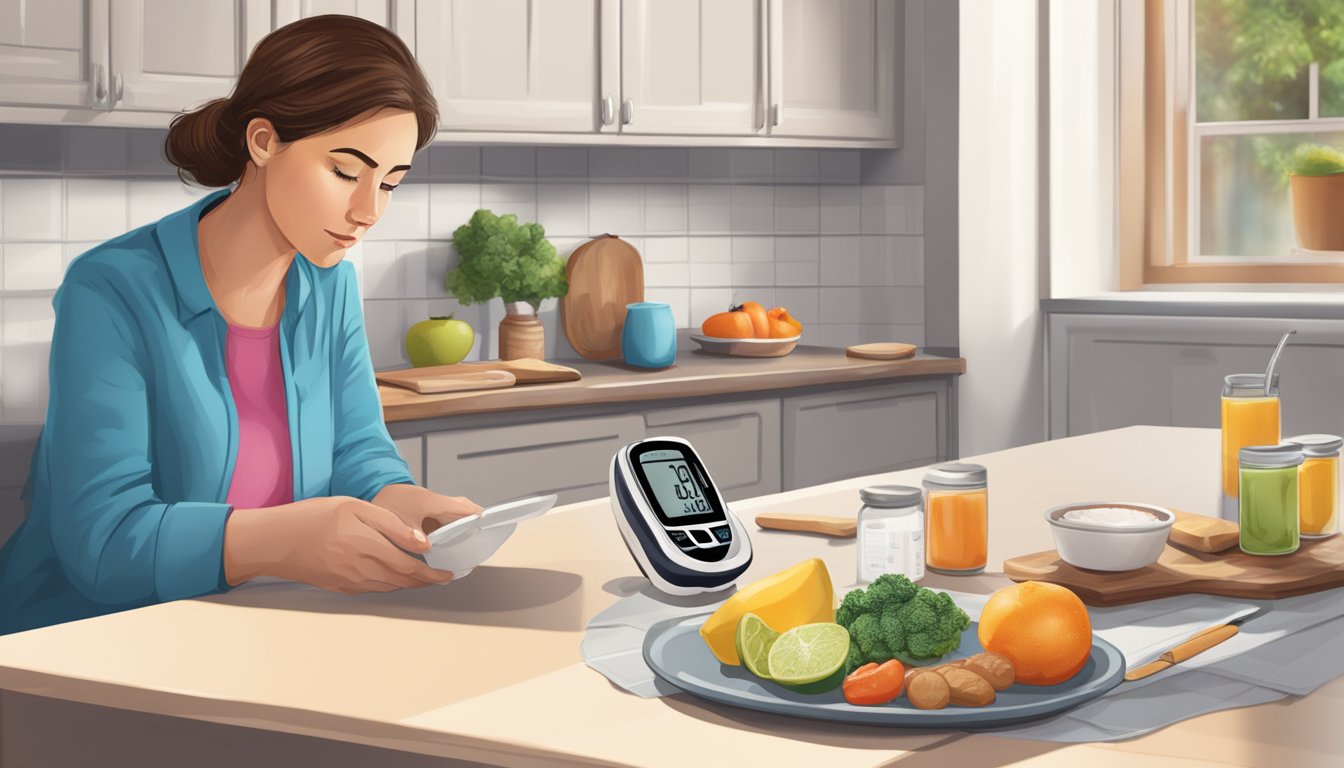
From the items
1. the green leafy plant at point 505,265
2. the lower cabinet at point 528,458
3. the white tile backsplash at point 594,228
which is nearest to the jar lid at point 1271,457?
the lower cabinet at point 528,458

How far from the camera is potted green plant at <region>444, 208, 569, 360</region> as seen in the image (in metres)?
3.46

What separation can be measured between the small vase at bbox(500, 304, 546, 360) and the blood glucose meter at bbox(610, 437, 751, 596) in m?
2.14

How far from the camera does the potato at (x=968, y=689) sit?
3.15ft

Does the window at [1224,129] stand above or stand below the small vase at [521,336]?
above

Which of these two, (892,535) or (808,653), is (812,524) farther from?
(808,653)

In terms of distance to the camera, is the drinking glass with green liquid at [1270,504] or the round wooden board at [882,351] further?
the round wooden board at [882,351]

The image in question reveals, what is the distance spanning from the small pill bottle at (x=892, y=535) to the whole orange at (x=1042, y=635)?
0.34 meters

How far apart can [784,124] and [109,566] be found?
8.56ft

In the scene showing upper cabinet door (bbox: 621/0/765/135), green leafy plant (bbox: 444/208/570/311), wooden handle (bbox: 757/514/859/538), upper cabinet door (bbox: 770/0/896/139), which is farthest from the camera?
upper cabinet door (bbox: 770/0/896/139)

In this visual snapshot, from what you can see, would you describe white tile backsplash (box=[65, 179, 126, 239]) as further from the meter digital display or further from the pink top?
the meter digital display

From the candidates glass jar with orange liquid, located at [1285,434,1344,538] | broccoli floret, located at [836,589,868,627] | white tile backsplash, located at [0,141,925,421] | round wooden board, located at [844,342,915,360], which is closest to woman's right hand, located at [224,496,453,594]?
broccoli floret, located at [836,589,868,627]

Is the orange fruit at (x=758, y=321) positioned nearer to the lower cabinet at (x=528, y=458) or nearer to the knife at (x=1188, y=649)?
the lower cabinet at (x=528, y=458)

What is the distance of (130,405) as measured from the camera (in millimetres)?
1617

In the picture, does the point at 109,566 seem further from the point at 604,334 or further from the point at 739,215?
the point at 739,215
